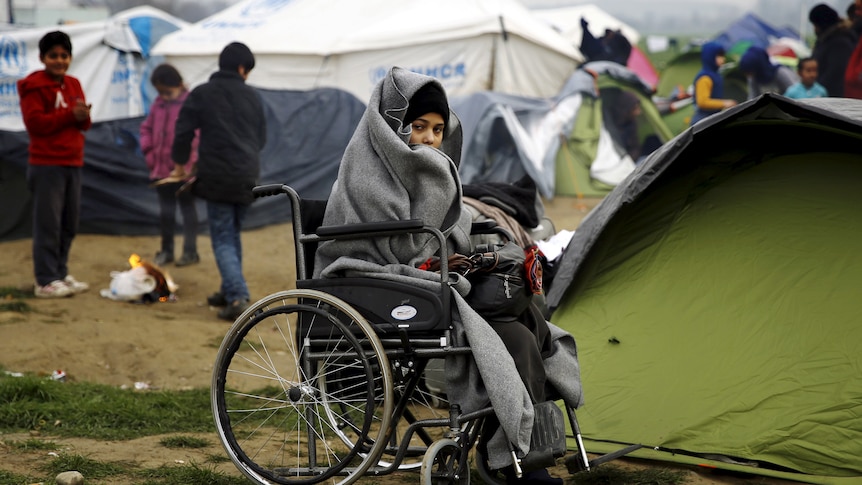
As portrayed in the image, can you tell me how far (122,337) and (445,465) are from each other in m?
3.85

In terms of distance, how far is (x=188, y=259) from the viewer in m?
9.50

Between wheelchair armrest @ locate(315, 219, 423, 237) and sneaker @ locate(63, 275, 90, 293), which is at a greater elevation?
wheelchair armrest @ locate(315, 219, 423, 237)

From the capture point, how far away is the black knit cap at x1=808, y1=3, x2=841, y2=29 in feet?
38.1

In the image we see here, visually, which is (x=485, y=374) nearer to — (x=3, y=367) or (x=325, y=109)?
(x=3, y=367)

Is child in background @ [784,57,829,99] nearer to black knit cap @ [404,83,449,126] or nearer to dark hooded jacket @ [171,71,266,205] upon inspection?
dark hooded jacket @ [171,71,266,205]

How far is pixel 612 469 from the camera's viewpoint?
4172 mm

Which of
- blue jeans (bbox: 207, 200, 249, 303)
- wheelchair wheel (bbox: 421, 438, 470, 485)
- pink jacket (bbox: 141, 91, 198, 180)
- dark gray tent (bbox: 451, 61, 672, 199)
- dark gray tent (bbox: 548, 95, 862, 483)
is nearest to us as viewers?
wheelchair wheel (bbox: 421, 438, 470, 485)

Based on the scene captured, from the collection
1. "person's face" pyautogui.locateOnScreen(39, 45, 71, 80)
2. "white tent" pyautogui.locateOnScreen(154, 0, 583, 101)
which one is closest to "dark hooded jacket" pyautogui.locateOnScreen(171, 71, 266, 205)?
"person's face" pyautogui.locateOnScreen(39, 45, 71, 80)

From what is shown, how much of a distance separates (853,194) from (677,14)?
31014 mm

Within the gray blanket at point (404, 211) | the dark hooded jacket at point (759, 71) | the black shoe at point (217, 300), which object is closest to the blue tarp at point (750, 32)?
the dark hooded jacket at point (759, 71)

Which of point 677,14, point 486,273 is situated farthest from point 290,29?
point 677,14

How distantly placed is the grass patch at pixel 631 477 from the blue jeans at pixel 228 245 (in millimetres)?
3999

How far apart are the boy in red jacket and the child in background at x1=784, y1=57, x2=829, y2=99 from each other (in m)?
7.46

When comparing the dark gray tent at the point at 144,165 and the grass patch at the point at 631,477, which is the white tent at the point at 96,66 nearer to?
the dark gray tent at the point at 144,165
